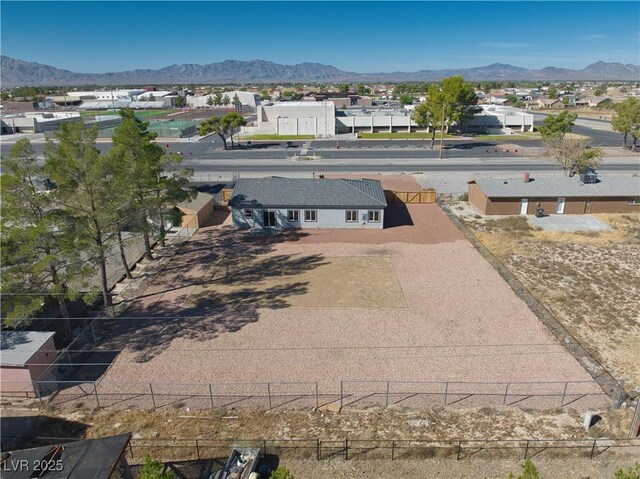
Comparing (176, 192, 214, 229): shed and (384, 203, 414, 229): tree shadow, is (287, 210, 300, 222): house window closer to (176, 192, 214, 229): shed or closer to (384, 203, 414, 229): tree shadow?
(384, 203, 414, 229): tree shadow

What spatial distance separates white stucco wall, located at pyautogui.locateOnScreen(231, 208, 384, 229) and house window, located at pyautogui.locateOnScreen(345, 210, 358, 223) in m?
0.19

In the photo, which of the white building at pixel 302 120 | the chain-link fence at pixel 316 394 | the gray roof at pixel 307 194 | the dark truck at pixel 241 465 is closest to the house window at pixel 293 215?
the gray roof at pixel 307 194

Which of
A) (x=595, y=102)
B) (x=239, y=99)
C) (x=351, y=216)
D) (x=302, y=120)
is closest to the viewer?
(x=351, y=216)

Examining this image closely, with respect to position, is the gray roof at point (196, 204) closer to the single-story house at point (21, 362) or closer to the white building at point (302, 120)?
the single-story house at point (21, 362)

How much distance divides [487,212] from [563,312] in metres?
20.5

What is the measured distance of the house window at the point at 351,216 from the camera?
139ft

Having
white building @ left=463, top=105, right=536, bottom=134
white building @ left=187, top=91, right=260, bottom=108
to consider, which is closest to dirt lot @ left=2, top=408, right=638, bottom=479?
white building @ left=463, top=105, right=536, bottom=134

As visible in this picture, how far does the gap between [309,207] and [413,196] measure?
1420cm

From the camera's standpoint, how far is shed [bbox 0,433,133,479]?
45.2 feet

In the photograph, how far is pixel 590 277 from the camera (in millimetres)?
31750

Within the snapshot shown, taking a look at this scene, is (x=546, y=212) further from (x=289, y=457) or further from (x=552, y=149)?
(x=289, y=457)

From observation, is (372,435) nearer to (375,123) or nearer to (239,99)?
(375,123)

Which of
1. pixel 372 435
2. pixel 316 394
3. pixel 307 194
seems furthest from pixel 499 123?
pixel 372 435

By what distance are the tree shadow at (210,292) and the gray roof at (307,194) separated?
145 inches
